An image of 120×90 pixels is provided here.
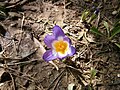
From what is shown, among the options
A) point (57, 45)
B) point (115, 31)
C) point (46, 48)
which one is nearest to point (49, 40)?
point (57, 45)

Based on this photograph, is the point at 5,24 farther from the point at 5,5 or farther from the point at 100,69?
the point at 100,69

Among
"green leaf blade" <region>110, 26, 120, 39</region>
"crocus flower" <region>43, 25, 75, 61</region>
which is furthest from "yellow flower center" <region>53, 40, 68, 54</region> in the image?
"green leaf blade" <region>110, 26, 120, 39</region>

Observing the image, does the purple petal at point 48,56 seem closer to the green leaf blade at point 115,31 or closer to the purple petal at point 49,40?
the purple petal at point 49,40

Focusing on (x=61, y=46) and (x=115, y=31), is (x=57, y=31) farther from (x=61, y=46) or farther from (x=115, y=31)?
(x=115, y=31)

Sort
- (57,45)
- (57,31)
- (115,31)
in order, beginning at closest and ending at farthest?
(57,31)
(57,45)
(115,31)

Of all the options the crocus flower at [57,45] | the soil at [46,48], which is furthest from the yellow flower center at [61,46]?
the soil at [46,48]

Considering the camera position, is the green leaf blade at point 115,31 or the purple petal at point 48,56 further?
the green leaf blade at point 115,31

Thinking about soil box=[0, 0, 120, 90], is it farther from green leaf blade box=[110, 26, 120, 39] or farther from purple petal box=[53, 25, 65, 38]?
purple petal box=[53, 25, 65, 38]
